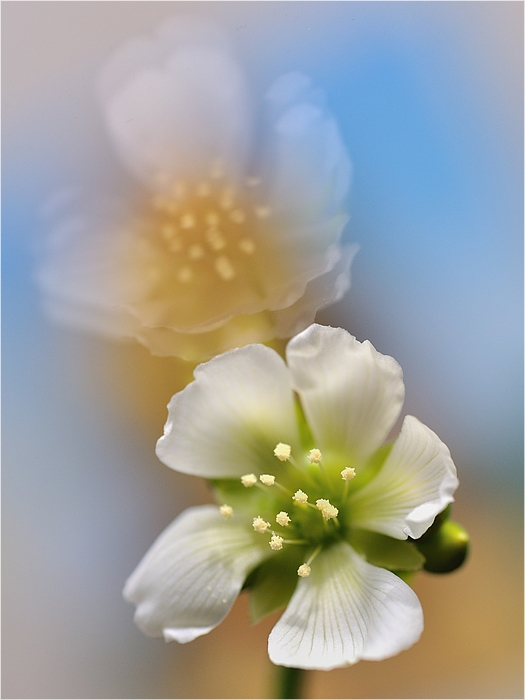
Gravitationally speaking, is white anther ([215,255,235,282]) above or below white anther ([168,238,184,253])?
below

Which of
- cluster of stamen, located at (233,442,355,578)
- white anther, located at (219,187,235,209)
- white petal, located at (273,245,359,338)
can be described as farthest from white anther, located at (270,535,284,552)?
white anther, located at (219,187,235,209)

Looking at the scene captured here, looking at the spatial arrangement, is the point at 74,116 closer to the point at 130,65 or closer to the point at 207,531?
the point at 130,65

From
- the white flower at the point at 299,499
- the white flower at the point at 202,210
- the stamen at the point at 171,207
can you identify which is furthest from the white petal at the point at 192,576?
the stamen at the point at 171,207

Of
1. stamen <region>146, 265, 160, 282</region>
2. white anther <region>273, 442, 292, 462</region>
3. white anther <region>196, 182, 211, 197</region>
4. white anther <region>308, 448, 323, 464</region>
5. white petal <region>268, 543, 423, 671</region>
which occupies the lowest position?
white petal <region>268, 543, 423, 671</region>

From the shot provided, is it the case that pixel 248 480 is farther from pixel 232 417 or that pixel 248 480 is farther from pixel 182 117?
pixel 182 117

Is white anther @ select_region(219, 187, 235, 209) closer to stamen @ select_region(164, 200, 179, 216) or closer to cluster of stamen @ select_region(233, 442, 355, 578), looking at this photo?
stamen @ select_region(164, 200, 179, 216)
